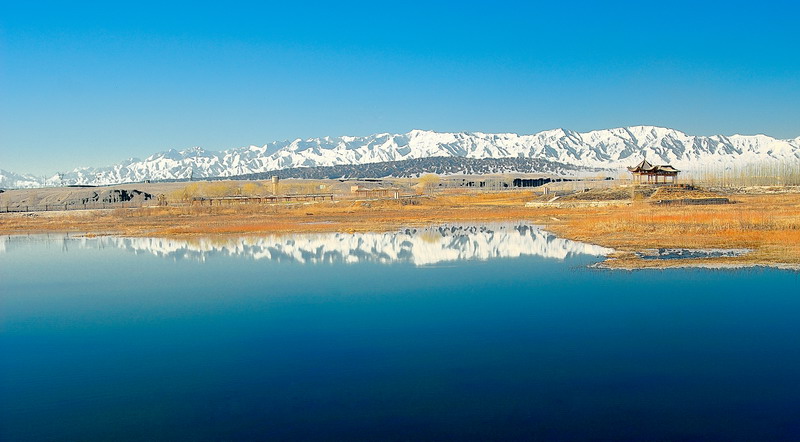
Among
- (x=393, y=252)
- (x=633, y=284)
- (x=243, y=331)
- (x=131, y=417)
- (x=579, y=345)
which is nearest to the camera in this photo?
(x=131, y=417)

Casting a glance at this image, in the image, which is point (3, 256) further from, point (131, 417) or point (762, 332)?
point (762, 332)

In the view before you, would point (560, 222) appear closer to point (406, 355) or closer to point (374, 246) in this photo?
point (374, 246)

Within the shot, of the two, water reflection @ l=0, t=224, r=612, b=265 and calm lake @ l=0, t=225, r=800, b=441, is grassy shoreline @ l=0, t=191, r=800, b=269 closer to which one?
water reflection @ l=0, t=224, r=612, b=265

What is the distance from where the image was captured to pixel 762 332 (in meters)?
14.2

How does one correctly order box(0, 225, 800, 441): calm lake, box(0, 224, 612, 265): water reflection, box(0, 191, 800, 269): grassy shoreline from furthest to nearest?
1. box(0, 224, 612, 265): water reflection
2. box(0, 191, 800, 269): grassy shoreline
3. box(0, 225, 800, 441): calm lake

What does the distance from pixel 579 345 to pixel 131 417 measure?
322 inches

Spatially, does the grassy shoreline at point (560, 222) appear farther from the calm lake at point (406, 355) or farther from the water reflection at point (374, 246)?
the calm lake at point (406, 355)

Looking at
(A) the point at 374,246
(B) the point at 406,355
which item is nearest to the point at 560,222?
(A) the point at 374,246

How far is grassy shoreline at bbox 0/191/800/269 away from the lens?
92.5 feet

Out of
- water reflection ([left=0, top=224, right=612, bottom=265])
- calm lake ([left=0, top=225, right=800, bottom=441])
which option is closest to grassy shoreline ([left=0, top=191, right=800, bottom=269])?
water reflection ([left=0, top=224, right=612, bottom=265])

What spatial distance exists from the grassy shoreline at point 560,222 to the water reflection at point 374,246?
250 centimetres

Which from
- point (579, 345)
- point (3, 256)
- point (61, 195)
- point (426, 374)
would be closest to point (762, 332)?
point (579, 345)

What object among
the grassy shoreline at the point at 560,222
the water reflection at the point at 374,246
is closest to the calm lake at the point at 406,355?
the water reflection at the point at 374,246

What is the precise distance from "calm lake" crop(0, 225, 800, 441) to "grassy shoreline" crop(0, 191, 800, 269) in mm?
6398
